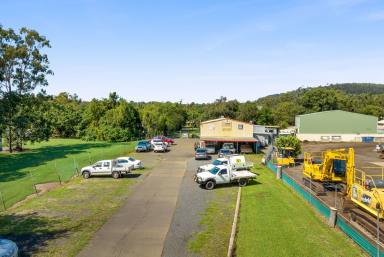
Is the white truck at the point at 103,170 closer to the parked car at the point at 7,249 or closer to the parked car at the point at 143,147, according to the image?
the parked car at the point at 7,249

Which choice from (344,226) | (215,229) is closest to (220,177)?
(215,229)

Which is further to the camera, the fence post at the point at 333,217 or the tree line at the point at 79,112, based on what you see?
the tree line at the point at 79,112

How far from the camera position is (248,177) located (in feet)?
92.6

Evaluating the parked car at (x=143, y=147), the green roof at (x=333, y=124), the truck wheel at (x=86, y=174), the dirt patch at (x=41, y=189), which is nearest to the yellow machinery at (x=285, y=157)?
the truck wheel at (x=86, y=174)

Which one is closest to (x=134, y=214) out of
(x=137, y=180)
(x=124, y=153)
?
(x=137, y=180)

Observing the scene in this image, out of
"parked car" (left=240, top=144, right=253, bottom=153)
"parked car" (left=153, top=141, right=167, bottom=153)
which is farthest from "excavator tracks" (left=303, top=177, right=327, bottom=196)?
"parked car" (left=153, top=141, right=167, bottom=153)

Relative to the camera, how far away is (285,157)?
39.9 meters

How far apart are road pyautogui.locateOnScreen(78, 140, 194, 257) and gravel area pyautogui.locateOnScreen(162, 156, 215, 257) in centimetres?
36

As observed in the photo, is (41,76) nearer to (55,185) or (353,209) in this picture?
(55,185)

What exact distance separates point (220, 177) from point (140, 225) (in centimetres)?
1064

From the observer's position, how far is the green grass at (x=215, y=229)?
591 inches

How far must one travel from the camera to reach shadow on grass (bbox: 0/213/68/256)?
15.9 metres

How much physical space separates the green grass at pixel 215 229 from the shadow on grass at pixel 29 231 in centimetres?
704

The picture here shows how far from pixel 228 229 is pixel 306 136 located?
6992 cm
